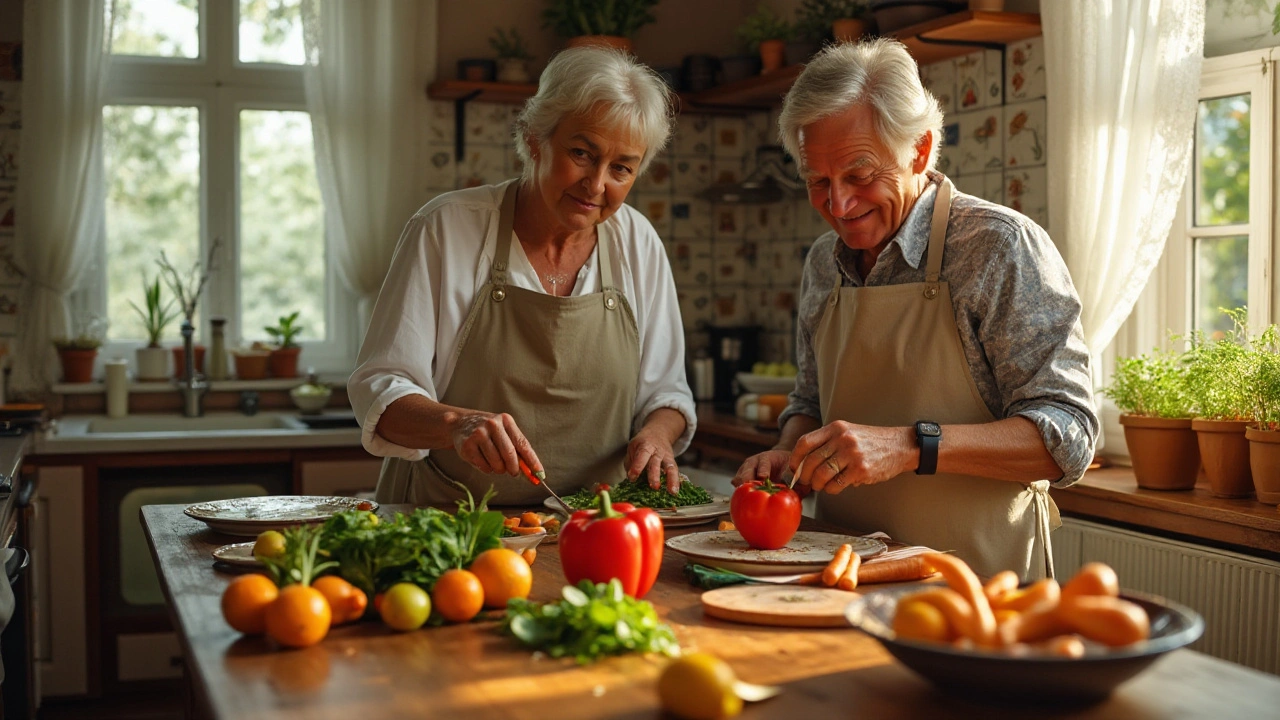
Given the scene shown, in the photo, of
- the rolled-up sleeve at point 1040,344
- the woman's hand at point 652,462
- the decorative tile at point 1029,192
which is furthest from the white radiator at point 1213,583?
the woman's hand at point 652,462

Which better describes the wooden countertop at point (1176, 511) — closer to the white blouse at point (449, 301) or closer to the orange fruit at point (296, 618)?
the white blouse at point (449, 301)

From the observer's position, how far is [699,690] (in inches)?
41.5

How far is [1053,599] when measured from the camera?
114 centimetres

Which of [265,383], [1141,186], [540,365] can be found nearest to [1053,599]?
[540,365]

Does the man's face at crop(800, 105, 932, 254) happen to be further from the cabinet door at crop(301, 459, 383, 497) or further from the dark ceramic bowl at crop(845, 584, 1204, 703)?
the cabinet door at crop(301, 459, 383, 497)

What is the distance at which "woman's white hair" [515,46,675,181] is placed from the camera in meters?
2.10

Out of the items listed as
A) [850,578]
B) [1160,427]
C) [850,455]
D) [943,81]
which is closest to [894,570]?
[850,578]

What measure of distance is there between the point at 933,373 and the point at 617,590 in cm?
82

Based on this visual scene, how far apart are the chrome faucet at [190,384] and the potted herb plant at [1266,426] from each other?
3380mm

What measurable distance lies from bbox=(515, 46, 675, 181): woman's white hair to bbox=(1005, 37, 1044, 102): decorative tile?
5.28ft

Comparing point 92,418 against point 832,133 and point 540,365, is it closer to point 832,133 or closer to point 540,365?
point 540,365

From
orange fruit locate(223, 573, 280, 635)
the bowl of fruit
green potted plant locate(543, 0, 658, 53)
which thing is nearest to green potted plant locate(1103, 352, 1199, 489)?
the bowl of fruit

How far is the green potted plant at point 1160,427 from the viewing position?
8.77 ft

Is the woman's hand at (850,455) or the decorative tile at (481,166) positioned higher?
the decorative tile at (481,166)
